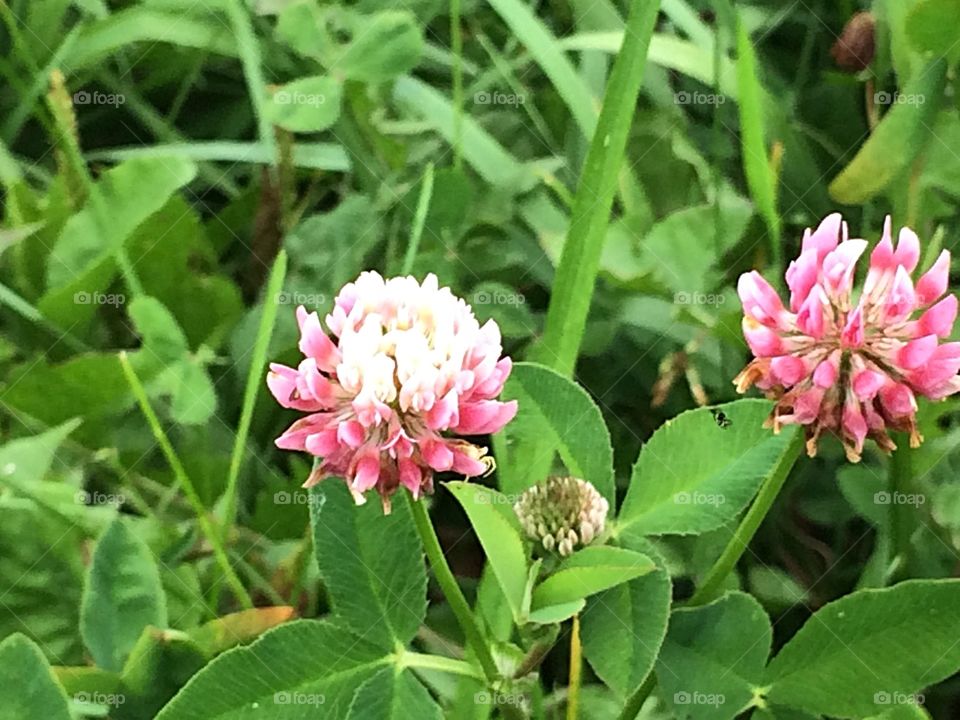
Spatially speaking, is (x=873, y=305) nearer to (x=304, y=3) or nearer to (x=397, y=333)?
(x=397, y=333)

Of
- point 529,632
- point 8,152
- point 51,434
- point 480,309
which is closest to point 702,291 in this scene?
point 480,309

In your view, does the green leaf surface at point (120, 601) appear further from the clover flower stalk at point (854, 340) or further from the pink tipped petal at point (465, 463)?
the clover flower stalk at point (854, 340)
